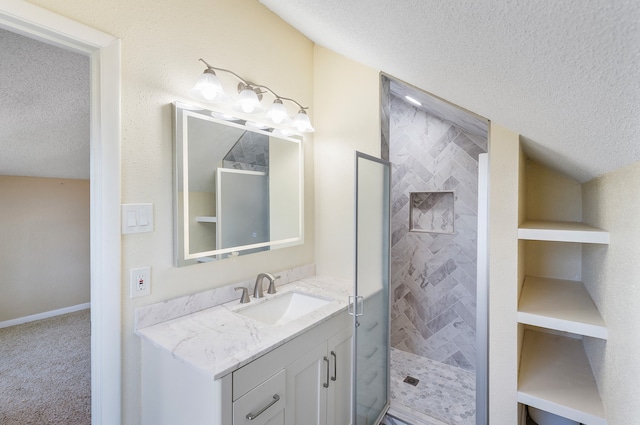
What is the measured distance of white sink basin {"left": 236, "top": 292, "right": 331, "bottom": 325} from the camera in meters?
1.76

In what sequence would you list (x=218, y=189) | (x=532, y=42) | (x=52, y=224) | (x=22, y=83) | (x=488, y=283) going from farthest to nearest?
(x=52, y=224) < (x=22, y=83) < (x=218, y=189) < (x=488, y=283) < (x=532, y=42)

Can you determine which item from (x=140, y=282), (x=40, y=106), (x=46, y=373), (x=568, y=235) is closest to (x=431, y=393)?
(x=568, y=235)

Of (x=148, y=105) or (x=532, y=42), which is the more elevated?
(x=148, y=105)

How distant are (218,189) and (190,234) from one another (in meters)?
0.31

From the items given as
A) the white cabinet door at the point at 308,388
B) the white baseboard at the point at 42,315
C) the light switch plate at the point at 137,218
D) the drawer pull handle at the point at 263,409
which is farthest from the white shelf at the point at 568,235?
the white baseboard at the point at 42,315

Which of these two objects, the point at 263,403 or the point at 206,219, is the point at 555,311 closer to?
the point at 263,403

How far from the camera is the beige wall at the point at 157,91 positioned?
1311 millimetres

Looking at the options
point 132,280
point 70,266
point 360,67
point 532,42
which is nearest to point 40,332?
point 70,266

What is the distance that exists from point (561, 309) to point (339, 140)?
1.66 metres

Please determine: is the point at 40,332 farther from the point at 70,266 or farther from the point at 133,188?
the point at 133,188

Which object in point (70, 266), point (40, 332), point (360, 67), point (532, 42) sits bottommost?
point (40, 332)

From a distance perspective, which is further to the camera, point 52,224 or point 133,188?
point 52,224

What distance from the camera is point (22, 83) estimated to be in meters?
1.96

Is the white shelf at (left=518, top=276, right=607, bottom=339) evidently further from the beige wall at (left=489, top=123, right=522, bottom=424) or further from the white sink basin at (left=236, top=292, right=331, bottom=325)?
the white sink basin at (left=236, top=292, right=331, bottom=325)
